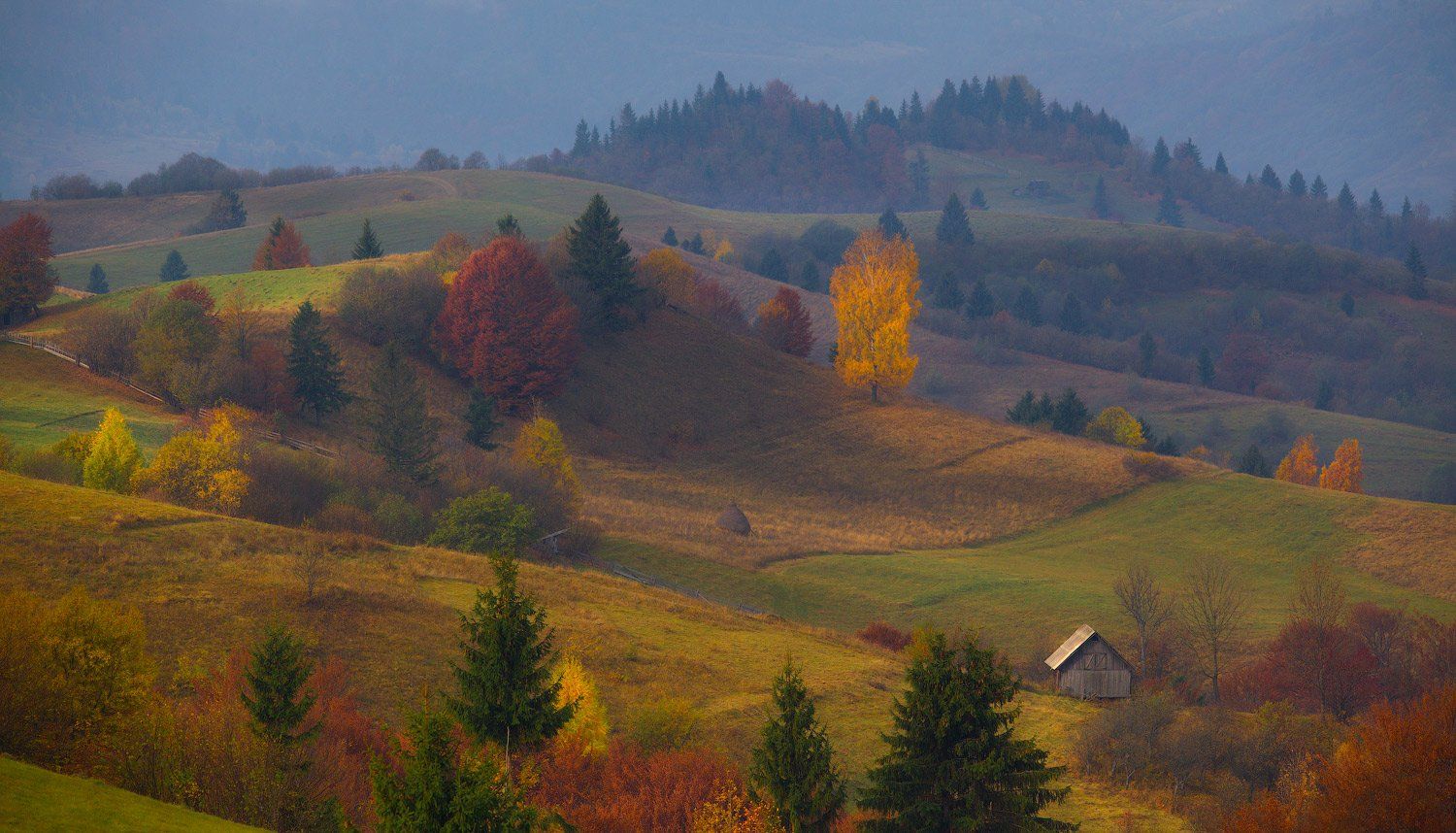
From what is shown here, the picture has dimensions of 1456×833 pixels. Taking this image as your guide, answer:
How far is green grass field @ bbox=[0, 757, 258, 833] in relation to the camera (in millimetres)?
14945

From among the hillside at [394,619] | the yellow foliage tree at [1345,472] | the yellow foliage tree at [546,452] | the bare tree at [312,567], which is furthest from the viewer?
the yellow foliage tree at [1345,472]

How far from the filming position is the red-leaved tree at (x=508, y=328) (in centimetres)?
8262

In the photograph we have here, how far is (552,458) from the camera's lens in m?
65.9

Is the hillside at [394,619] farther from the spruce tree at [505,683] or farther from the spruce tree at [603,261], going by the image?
the spruce tree at [603,261]

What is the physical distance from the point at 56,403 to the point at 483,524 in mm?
28039

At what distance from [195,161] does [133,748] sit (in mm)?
194236

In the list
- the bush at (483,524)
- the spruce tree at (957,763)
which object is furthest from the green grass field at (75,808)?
the bush at (483,524)

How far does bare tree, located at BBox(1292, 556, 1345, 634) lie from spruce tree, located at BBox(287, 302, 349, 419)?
5582 centimetres

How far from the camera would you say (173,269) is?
12225 centimetres

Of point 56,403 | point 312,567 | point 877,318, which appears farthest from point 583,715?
point 877,318

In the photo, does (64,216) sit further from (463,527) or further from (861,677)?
(861,677)

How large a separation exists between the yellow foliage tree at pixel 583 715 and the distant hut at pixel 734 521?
129ft

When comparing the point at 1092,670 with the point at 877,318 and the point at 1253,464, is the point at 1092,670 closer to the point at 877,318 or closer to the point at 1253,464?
the point at 877,318

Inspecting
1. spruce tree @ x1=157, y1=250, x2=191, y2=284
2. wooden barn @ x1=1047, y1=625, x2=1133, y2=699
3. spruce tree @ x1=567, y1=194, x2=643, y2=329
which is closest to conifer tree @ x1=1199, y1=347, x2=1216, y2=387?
spruce tree @ x1=567, y1=194, x2=643, y2=329
